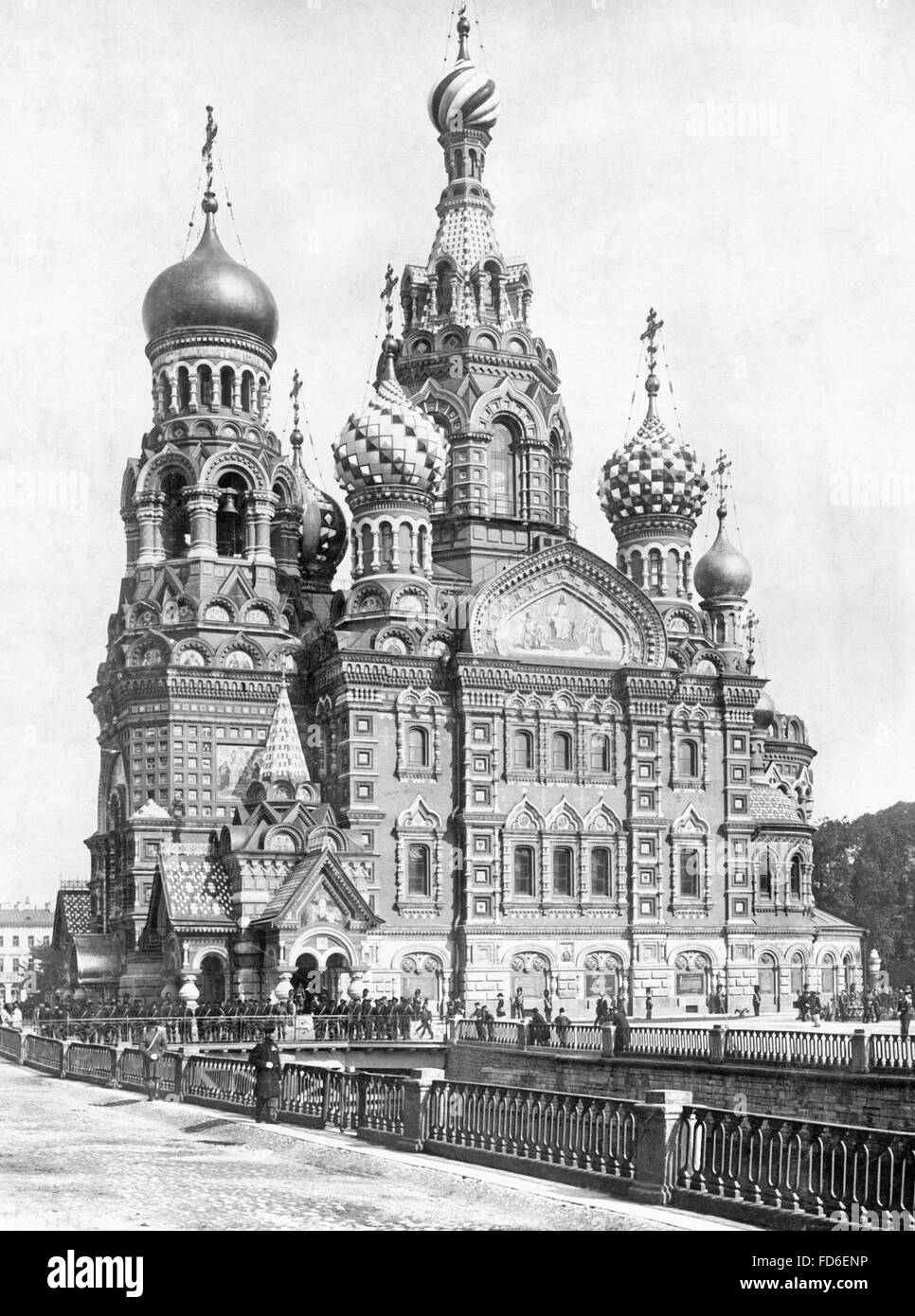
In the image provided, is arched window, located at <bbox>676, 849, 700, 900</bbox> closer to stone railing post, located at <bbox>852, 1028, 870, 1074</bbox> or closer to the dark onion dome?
the dark onion dome

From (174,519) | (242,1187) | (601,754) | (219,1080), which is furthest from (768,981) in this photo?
(242,1187)

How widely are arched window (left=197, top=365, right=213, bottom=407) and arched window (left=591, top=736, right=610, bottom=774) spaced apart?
13.6 meters

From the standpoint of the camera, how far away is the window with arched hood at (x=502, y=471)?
50125 millimetres

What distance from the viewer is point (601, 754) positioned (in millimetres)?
46031

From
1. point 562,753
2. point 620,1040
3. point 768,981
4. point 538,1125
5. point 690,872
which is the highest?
point 562,753

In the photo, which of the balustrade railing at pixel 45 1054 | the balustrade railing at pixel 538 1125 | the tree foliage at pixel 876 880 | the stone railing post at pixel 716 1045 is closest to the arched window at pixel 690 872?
the tree foliage at pixel 876 880

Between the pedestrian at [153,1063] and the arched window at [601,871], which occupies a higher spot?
the arched window at [601,871]

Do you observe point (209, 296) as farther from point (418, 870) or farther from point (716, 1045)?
point (716, 1045)

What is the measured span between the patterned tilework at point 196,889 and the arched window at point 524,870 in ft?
25.9

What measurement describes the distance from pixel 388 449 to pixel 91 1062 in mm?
21733

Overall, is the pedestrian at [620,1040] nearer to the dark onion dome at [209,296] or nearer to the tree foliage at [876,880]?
the dark onion dome at [209,296]

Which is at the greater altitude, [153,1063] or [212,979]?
[212,979]
